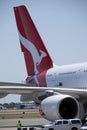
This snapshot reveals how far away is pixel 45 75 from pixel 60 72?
187 centimetres

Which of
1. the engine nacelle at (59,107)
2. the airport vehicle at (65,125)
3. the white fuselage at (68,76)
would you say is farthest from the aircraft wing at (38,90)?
the airport vehicle at (65,125)

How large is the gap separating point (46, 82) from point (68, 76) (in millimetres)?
2886

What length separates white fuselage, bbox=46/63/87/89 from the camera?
38.0m

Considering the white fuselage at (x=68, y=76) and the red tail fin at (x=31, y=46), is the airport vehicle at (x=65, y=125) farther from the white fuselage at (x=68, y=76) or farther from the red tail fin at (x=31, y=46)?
the red tail fin at (x=31, y=46)

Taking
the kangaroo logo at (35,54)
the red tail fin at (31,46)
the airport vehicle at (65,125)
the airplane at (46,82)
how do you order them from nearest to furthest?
the airport vehicle at (65,125), the airplane at (46,82), the red tail fin at (31,46), the kangaroo logo at (35,54)

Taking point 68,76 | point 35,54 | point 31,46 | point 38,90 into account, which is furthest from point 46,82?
point 38,90

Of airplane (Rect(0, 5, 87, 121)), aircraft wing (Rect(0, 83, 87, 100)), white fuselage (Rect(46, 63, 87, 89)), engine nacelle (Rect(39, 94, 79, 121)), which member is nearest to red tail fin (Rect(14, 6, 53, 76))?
airplane (Rect(0, 5, 87, 121))

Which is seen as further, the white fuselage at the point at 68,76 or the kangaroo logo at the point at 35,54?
the kangaroo logo at the point at 35,54

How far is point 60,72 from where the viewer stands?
4062 cm

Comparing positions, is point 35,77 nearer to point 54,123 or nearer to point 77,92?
point 77,92

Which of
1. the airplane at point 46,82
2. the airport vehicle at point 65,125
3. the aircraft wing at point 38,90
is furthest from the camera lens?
the aircraft wing at point 38,90

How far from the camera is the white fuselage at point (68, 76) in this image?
38.0 meters

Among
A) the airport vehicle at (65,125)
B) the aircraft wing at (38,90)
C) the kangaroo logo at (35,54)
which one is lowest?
the airport vehicle at (65,125)

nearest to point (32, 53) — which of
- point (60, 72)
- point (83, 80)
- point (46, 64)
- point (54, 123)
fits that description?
point (46, 64)
